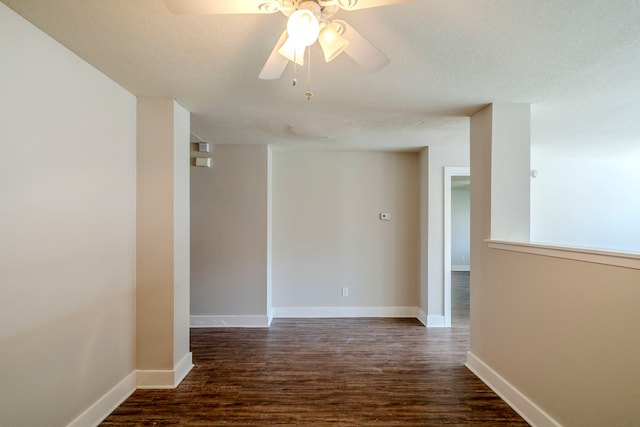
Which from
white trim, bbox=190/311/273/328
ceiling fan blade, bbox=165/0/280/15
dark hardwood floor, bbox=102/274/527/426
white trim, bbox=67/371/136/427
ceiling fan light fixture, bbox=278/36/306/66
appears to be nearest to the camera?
ceiling fan blade, bbox=165/0/280/15

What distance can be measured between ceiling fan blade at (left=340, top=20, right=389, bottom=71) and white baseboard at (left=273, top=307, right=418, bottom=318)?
3.41 meters

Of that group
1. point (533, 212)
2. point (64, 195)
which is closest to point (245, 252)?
point (64, 195)

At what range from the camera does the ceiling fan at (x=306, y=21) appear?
1012 millimetres

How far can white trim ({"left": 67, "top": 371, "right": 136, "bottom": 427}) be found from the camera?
179cm

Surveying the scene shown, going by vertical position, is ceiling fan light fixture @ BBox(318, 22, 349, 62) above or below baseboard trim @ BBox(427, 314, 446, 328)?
above

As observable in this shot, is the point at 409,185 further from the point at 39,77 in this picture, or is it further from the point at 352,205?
the point at 39,77

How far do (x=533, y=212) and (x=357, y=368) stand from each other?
3639 mm

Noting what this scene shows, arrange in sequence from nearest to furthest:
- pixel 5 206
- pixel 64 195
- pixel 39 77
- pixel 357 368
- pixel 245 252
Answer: pixel 5 206 → pixel 39 77 → pixel 64 195 → pixel 357 368 → pixel 245 252

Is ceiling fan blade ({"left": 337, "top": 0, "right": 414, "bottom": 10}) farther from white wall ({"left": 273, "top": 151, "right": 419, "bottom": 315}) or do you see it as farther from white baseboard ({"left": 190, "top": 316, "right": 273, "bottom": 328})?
white baseboard ({"left": 190, "top": 316, "right": 273, "bottom": 328})

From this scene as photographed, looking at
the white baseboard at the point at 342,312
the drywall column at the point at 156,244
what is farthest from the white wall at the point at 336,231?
the drywall column at the point at 156,244

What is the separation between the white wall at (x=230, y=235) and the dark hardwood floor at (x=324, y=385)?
16.1 inches

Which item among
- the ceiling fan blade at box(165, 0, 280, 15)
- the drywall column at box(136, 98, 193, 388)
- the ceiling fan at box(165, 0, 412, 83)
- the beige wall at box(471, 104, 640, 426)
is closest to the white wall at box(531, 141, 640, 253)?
the beige wall at box(471, 104, 640, 426)

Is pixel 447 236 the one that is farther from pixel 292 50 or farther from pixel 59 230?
pixel 59 230

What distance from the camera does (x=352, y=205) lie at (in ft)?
13.4
